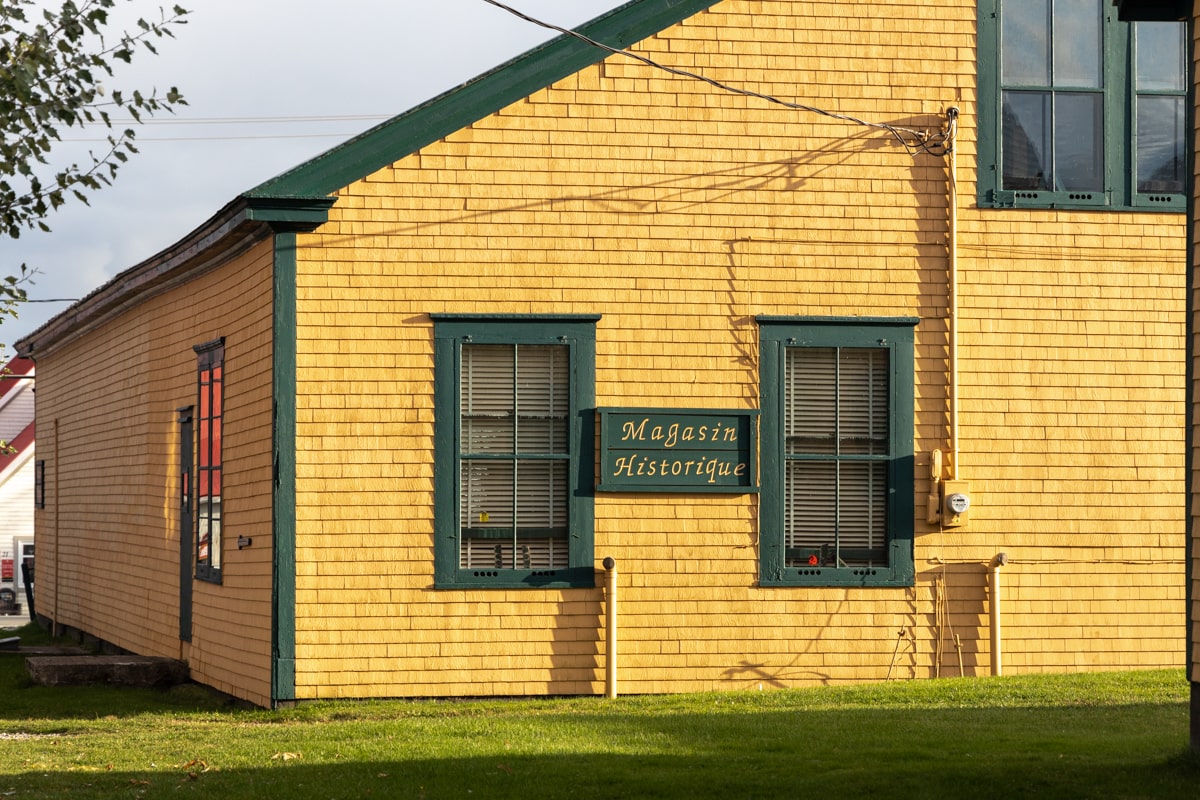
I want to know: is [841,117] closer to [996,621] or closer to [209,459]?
[996,621]

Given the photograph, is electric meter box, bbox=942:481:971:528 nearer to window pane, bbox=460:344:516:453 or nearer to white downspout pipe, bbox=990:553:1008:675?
white downspout pipe, bbox=990:553:1008:675

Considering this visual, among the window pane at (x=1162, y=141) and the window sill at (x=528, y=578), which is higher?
the window pane at (x=1162, y=141)

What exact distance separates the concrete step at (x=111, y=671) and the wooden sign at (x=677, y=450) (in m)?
5.22

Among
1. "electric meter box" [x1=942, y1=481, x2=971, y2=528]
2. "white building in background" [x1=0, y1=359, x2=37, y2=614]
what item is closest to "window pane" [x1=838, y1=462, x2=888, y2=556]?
"electric meter box" [x1=942, y1=481, x2=971, y2=528]

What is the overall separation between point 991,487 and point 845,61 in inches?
153

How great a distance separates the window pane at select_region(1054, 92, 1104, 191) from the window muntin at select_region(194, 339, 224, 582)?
7799mm

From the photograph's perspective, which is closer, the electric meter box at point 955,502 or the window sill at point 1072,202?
the electric meter box at point 955,502

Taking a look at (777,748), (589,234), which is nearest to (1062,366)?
(589,234)

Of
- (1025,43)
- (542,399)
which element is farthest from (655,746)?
(1025,43)

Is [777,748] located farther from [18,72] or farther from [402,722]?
[18,72]

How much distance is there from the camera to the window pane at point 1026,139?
14.2 meters

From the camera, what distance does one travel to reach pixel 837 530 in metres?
13.9

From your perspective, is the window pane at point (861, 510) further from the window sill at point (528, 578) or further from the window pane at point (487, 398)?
the window pane at point (487, 398)

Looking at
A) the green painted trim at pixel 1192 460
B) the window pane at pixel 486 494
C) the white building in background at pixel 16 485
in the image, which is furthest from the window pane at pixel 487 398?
the white building in background at pixel 16 485
